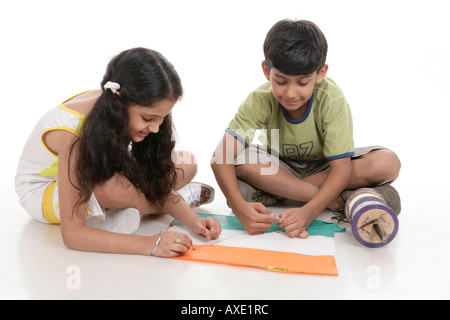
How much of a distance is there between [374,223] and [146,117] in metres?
0.67

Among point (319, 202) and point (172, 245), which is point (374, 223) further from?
point (172, 245)

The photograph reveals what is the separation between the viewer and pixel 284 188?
1695 mm

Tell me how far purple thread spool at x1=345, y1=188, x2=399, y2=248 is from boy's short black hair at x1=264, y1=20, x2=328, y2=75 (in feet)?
1.36

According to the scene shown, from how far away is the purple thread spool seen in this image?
4.55 feet

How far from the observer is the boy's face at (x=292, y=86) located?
1.49m

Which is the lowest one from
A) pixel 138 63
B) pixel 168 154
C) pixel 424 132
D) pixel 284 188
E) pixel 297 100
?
pixel 424 132

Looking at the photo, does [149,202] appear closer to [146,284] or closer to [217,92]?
[146,284]

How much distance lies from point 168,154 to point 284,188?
16.2 inches

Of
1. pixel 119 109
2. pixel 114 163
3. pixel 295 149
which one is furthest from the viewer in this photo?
pixel 295 149

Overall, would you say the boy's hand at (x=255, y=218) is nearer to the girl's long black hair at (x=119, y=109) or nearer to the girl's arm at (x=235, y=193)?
the girl's arm at (x=235, y=193)

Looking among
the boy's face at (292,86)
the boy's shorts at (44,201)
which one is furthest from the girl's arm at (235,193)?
the boy's shorts at (44,201)

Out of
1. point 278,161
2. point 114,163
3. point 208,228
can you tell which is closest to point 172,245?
point 208,228

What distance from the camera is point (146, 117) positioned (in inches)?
52.9
